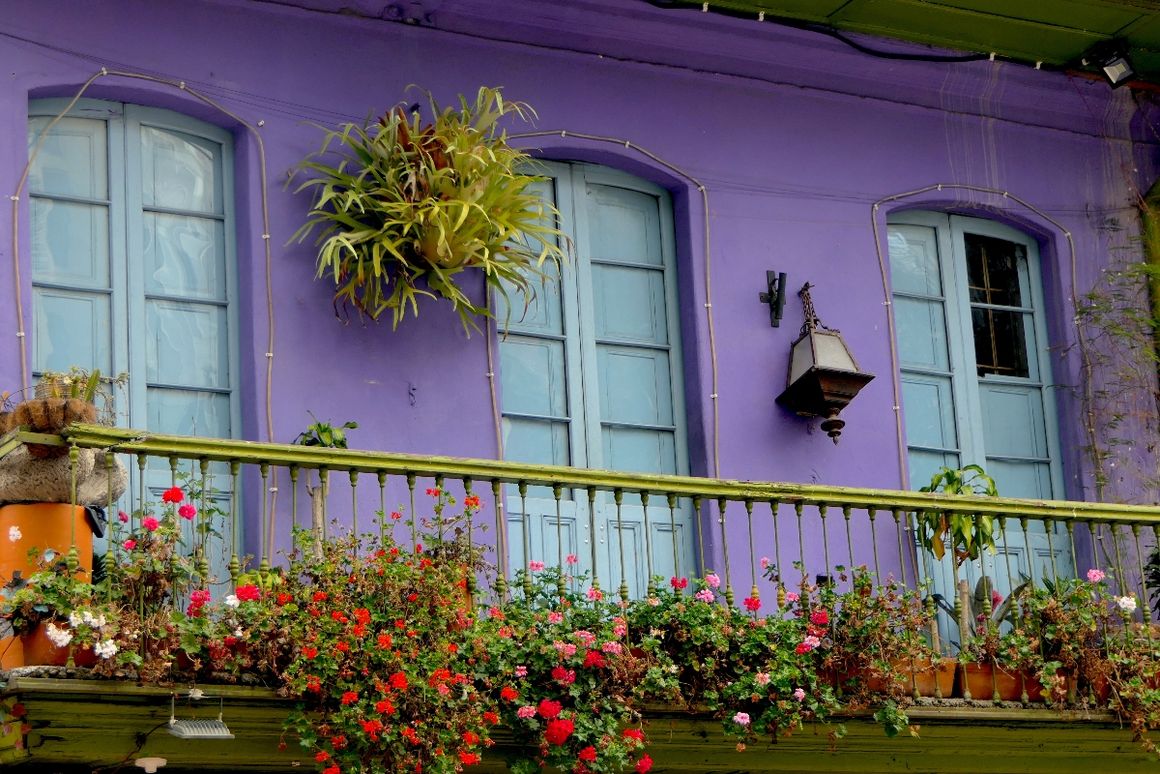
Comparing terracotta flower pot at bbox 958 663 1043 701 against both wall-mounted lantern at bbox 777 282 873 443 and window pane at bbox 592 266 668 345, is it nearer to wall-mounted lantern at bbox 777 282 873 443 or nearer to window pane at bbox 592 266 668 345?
wall-mounted lantern at bbox 777 282 873 443

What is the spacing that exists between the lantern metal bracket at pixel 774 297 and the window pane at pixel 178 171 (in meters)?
2.91

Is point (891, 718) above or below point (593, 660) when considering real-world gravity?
below

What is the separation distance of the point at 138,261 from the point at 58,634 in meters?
2.56

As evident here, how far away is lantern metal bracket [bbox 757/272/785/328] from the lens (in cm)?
1122

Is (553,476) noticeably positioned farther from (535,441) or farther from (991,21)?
(991,21)

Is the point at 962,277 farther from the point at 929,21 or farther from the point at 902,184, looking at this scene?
the point at 929,21

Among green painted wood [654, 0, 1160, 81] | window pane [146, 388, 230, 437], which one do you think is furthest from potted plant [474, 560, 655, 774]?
green painted wood [654, 0, 1160, 81]

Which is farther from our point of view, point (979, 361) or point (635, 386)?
point (979, 361)

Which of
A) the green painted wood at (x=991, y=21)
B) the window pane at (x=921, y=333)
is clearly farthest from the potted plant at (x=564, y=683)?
the green painted wood at (x=991, y=21)

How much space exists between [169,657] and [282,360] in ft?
7.27

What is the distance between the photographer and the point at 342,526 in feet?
31.5

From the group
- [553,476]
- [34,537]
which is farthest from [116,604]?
[553,476]

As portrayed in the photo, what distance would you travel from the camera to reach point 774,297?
11.2 metres

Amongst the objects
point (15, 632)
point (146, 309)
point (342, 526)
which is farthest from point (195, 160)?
point (15, 632)
